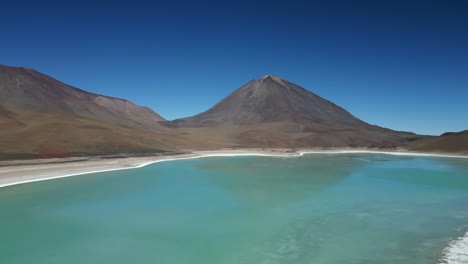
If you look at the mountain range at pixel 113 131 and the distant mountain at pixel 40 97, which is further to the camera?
the distant mountain at pixel 40 97

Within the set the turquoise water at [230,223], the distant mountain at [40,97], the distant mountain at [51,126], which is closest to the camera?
the turquoise water at [230,223]

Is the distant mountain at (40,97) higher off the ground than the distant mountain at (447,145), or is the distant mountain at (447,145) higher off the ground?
the distant mountain at (40,97)

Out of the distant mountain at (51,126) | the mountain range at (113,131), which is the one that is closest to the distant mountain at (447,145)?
the mountain range at (113,131)

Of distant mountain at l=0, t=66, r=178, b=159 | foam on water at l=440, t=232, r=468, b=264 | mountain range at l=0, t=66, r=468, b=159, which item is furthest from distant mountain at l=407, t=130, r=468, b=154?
foam on water at l=440, t=232, r=468, b=264

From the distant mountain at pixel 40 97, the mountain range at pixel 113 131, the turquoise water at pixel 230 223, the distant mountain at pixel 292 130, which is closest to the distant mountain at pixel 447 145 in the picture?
the mountain range at pixel 113 131

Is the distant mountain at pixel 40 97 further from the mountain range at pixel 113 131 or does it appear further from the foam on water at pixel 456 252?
the foam on water at pixel 456 252

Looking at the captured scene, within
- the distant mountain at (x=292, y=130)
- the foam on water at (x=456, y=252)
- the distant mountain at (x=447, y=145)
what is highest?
the distant mountain at (x=292, y=130)

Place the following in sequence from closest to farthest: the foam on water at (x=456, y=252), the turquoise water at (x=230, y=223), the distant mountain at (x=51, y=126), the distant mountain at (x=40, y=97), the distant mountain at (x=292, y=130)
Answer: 1. the foam on water at (x=456, y=252)
2. the turquoise water at (x=230, y=223)
3. the distant mountain at (x=51, y=126)
4. the distant mountain at (x=40, y=97)
5. the distant mountain at (x=292, y=130)
